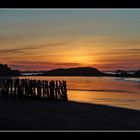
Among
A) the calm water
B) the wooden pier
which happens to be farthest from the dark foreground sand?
the wooden pier

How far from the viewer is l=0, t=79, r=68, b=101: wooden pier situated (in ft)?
60.4

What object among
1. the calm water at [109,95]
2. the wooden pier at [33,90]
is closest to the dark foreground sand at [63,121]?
the calm water at [109,95]

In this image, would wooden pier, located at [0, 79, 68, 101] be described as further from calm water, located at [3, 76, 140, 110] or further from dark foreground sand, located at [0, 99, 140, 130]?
dark foreground sand, located at [0, 99, 140, 130]

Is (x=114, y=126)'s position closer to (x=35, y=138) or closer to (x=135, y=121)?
(x=135, y=121)

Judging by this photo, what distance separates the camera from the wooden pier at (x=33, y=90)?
60.4 ft

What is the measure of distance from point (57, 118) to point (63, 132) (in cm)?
555

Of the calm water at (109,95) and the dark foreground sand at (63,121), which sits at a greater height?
the calm water at (109,95)

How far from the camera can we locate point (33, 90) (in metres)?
18.6

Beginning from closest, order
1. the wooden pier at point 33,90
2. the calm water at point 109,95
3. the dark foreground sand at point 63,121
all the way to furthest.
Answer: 1. the dark foreground sand at point 63,121
2. the wooden pier at point 33,90
3. the calm water at point 109,95

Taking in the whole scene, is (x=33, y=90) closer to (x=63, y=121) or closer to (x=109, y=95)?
(x=109, y=95)

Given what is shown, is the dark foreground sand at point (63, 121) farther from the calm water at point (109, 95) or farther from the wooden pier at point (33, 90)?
the wooden pier at point (33, 90)

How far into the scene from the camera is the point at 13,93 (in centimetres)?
1866

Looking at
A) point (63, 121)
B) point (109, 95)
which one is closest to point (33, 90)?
point (109, 95)
